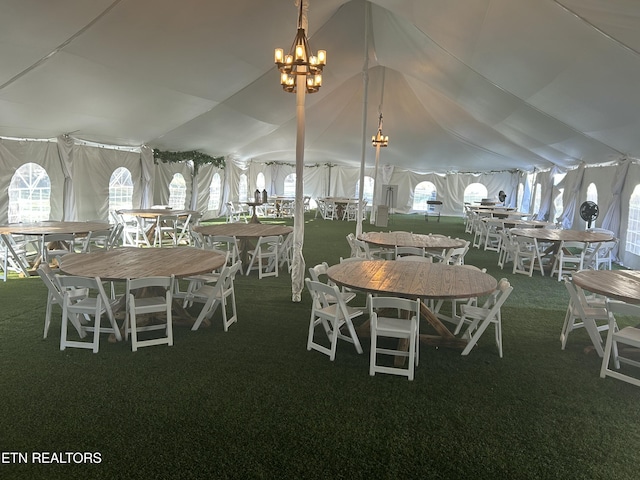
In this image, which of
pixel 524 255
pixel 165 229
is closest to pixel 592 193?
pixel 524 255

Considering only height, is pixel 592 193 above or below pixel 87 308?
above

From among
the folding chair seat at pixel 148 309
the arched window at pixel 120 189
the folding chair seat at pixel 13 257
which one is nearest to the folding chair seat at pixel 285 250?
the folding chair seat at pixel 148 309

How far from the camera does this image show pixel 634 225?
9.23 meters

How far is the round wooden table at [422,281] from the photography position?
3737mm

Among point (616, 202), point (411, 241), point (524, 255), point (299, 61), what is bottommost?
point (524, 255)

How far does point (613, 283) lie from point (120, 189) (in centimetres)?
1160

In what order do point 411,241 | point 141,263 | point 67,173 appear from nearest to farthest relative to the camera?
point 141,263
point 411,241
point 67,173

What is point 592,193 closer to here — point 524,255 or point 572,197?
point 572,197

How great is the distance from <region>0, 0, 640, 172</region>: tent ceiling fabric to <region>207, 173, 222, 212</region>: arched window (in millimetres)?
3979

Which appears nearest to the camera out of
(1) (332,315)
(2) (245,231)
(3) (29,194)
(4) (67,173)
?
(1) (332,315)

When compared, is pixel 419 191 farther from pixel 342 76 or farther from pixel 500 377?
pixel 500 377

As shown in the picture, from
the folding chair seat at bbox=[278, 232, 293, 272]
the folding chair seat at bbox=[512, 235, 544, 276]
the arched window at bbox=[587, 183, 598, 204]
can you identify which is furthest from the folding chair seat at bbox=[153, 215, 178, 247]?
the arched window at bbox=[587, 183, 598, 204]

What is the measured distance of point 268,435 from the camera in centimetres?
276

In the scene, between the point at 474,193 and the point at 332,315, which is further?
the point at 474,193
